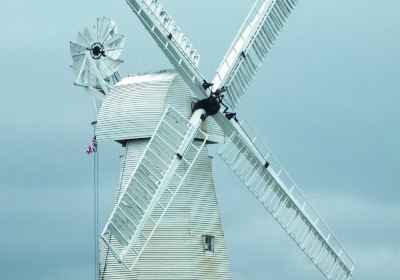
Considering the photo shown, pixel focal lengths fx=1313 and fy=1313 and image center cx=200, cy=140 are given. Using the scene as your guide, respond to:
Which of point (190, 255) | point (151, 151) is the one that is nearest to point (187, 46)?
point (151, 151)

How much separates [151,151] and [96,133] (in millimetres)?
3363

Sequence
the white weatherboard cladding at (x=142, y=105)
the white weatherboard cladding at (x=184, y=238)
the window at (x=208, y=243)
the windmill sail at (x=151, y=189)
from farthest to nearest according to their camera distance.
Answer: the window at (x=208, y=243)
the white weatherboard cladding at (x=142, y=105)
the white weatherboard cladding at (x=184, y=238)
the windmill sail at (x=151, y=189)

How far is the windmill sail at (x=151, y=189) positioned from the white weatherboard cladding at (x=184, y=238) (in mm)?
452

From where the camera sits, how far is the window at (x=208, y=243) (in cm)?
4366

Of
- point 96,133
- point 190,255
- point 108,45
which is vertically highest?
point 108,45

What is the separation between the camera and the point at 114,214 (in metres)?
41.5

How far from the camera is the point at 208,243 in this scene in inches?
1730

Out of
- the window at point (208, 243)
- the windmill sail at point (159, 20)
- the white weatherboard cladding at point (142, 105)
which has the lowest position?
the window at point (208, 243)

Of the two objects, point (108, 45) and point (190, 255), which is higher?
point (108, 45)

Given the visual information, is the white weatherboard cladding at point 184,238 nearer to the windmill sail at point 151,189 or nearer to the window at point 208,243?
the window at point 208,243

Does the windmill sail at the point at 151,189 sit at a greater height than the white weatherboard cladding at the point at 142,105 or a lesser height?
lesser

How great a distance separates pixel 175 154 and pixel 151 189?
4.60 ft

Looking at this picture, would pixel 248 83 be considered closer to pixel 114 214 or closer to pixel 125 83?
pixel 125 83

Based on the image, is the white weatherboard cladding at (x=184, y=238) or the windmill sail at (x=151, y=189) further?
the white weatherboard cladding at (x=184, y=238)
